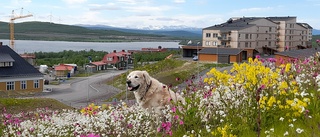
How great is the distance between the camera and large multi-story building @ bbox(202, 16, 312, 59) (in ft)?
204

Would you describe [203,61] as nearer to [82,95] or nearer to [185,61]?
[185,61]

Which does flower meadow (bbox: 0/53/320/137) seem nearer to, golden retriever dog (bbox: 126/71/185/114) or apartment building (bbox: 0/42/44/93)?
golden retriever dog (bbox: 126/71/185/114)

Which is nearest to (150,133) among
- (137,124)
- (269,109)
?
(137,124)

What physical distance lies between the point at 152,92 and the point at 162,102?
0.37m

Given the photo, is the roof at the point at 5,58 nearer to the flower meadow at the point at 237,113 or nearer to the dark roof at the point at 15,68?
the dark roof at the point at 15,68

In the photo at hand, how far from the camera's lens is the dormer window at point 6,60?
45344 mm

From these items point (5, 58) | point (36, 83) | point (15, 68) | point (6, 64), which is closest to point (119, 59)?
point (36, 83)

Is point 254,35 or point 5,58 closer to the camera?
point 5,58

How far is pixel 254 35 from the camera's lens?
65.1 m

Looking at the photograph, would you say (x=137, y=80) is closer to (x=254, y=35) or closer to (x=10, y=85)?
(x=10, y=85)

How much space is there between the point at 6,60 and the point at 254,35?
3869 cm

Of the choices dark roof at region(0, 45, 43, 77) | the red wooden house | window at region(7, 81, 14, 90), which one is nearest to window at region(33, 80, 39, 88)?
dark roof at region(0, 45, 43, 77)

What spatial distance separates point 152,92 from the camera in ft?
28.6

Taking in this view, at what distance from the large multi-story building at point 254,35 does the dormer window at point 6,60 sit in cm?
3139
